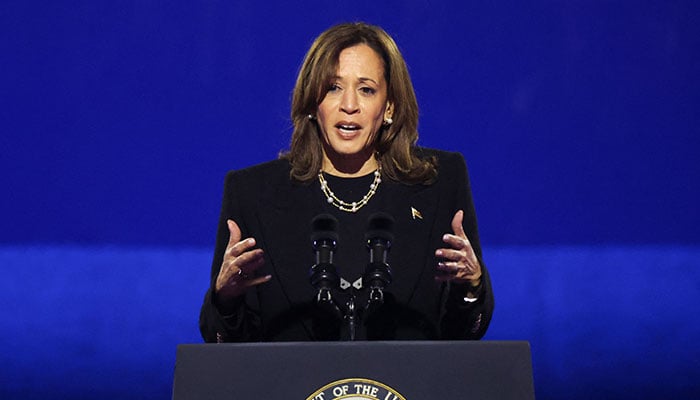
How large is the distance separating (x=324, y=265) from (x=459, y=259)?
22cm

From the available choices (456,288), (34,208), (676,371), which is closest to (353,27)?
(456,288)

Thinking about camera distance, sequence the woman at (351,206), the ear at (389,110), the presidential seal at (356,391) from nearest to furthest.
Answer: the presidential seal at (356,391) < the woman at (351,206) < the ear at (389,110)

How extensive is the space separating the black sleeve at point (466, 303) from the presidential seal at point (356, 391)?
403 mm

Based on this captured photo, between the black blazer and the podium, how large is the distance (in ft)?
1.22

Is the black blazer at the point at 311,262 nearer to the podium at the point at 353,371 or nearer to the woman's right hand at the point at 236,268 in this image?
the woman's right hand at the point at 236,268

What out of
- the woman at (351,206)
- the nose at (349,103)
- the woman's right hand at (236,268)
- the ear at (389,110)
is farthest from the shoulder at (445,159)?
the woman's right hand at (236,268)

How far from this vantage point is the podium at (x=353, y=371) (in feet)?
3.59

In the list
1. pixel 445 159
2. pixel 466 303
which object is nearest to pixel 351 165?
pixel 445 159

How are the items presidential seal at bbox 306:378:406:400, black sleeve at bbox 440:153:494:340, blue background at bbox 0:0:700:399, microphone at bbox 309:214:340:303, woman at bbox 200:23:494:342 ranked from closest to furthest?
presidential seal at bbox 306:378:406:400 < microphone at bbox 309:214:340:303 < black sleeve at bbox 440:153:494:340 < woman at bbox 200:23:494:342 < blue background at bbox 0:0:700:399

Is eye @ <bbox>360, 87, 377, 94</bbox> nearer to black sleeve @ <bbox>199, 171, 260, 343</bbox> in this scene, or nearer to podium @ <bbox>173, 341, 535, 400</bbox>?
black sleeve @ <bbox>199, 171, 260, 343</bbox>

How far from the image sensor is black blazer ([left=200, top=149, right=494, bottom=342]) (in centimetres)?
158

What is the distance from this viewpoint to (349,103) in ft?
5.55

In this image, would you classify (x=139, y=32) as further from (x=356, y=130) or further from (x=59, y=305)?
(x=356, y=130)

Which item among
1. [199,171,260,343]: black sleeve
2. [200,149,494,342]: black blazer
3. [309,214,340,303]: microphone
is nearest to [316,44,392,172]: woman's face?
[200,149,494,342]: black blazer
